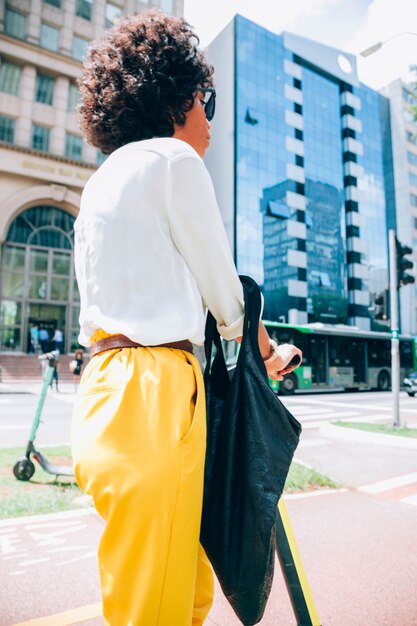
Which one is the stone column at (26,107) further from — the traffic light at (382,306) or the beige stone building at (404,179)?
the beige stone building at (404,179)

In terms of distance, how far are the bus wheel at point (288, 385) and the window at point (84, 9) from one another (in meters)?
26.8

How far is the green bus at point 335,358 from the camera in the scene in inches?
715

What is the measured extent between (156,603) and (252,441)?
410 millimetres

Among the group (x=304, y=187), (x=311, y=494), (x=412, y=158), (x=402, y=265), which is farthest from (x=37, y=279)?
(x=412, y=158)

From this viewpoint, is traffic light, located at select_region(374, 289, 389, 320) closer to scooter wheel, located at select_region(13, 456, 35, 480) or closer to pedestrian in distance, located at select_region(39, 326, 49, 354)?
scooter wheel, located at select_region(13, 456, 35, 480)

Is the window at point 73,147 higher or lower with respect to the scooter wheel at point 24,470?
higher

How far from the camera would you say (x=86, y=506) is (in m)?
3.60

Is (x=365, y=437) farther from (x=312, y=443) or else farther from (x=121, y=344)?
(x=121, y=344)

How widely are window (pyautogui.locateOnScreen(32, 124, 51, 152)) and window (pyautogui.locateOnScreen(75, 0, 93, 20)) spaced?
8423 mm

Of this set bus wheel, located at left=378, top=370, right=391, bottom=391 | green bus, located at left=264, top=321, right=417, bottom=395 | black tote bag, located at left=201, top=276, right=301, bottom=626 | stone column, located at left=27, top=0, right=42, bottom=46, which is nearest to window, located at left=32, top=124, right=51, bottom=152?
stone column, located at left=27, top=0, right=42, bottom=46

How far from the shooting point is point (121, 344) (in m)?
1.12

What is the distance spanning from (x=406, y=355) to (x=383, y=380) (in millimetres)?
2442

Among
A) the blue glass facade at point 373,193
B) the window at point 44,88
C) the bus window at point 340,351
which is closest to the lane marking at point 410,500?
the bus window at point 340,351

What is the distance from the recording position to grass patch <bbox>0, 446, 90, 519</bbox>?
343cm
